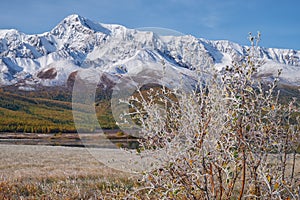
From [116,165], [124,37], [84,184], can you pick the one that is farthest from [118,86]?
[116,165]

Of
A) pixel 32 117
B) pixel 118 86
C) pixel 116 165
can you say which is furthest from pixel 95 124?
pixel 32 117

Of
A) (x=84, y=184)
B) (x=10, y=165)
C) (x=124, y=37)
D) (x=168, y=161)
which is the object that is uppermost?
(x=124, y=37)

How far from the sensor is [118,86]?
13.1 metres

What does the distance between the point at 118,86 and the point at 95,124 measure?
837 cm

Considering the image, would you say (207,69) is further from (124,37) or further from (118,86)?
(118,86)

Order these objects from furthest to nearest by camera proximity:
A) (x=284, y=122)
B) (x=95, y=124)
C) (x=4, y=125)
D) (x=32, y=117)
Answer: (x=32, y=117), (x=4, y=125), (x=95, y=124), (x=284, y=122)

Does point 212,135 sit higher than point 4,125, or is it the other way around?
point 212,135

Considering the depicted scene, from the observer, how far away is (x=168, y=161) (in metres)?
Result: 4.87

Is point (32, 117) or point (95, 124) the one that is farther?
point (32, 117)

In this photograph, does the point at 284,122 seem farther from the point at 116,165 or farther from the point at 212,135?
the point at 116,165

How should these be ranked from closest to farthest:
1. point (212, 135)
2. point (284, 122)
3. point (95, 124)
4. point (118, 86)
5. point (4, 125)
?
point (212, 135)
point (284, 122)
point (118, 86)
point (95, 124)
point (4, 125)

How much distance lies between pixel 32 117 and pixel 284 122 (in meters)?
193

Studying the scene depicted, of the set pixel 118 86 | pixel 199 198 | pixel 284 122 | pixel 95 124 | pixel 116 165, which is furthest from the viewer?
A: pixel 95 124

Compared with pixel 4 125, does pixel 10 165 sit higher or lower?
higher
